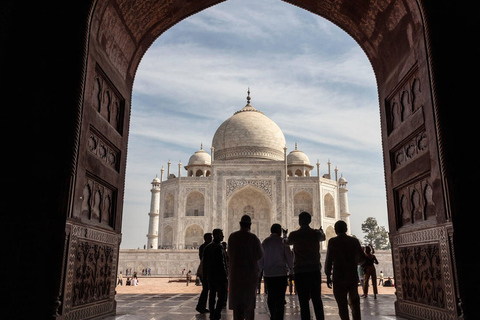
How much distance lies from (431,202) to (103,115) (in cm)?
409

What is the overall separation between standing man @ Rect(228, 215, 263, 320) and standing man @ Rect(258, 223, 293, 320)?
30 centimetres

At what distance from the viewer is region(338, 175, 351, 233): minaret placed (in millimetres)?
32281

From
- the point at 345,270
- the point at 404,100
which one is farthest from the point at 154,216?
the point at 345,270

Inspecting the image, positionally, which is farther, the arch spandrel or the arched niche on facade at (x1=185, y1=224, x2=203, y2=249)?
the arched niche on facade at (x1=185, y1=224, x2=203, y2=249)

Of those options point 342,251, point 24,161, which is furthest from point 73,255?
point 342,251

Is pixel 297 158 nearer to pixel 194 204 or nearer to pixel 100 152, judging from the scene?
pixel 194 204

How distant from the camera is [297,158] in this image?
3475cm

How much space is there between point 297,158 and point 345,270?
102 feet

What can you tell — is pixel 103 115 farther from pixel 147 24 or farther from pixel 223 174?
pixel 223 174

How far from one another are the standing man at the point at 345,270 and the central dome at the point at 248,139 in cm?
2875

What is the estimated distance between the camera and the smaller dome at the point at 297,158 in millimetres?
34562

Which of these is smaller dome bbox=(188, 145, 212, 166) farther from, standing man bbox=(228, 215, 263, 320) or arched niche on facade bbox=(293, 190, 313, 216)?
standing man bbox=(228, 215, 263, 320)

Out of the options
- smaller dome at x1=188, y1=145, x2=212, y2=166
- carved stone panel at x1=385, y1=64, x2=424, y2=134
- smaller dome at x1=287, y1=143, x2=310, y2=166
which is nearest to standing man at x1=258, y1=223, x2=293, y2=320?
carved stone panel at x1=385, y1=64, x2=424, y2=134

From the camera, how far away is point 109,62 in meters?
5.21
